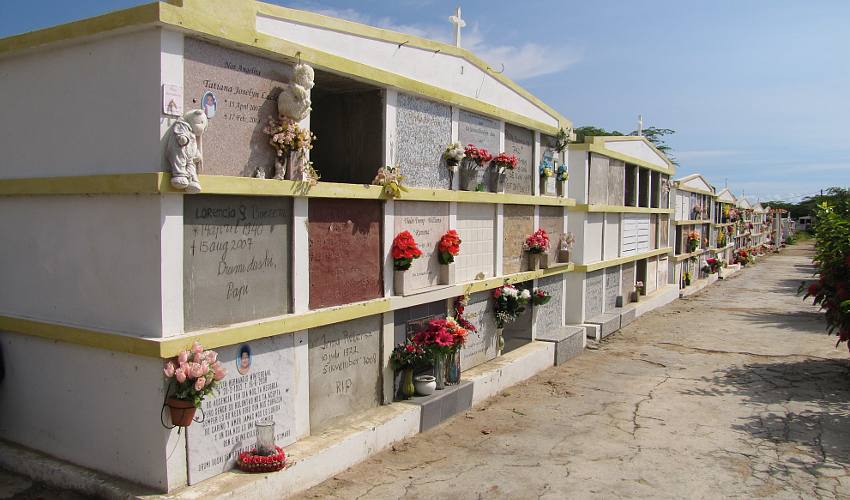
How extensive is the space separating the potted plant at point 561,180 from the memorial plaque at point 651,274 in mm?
6886

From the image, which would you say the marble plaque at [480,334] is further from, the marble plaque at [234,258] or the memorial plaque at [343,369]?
the marble plaque at [234,258]

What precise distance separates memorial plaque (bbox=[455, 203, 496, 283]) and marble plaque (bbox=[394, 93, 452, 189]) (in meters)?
0.69

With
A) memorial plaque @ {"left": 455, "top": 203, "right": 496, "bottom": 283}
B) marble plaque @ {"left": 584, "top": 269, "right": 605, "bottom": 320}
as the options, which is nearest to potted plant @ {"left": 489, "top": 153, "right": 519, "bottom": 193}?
memorial plaque @ {"left": 455, "top": 203, "right": 496, "bottom": 283}

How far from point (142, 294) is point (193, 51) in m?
1.79

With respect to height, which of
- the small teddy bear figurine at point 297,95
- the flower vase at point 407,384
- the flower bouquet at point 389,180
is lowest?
the flower vase at point 407,384

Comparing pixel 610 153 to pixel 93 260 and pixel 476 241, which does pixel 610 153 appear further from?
pixel 93 260

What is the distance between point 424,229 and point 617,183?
8.33m

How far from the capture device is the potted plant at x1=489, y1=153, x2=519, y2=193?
9.10m

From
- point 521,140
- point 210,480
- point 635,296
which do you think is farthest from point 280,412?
point 635,296

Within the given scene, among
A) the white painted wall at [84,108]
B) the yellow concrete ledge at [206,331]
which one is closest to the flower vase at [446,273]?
the yellow concrete ledge at [206,331]

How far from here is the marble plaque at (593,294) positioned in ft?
43.6

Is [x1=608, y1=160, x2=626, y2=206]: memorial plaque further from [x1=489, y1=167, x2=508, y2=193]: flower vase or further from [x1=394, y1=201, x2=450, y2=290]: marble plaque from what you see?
[x1=394, y1=201, x2=450, y2=290]: marble plaque

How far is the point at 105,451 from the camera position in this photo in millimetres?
5000

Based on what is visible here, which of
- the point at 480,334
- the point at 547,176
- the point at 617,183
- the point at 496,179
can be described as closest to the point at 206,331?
the point at 480,334
